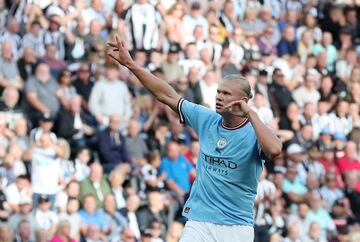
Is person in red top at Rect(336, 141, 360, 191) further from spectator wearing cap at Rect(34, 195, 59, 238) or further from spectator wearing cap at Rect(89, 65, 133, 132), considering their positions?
spectator wearing cap at Rect(34, 195, 59, 238)

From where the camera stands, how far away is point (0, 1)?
17703 millimetres

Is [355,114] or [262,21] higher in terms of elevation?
[262,21]

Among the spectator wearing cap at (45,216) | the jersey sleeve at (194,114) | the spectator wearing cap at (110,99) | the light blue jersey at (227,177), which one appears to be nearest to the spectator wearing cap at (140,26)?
the spectator wearing cap at (110,99)

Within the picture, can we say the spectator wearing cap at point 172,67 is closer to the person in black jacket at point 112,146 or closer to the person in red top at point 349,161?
the person in black jacket at point 112,146

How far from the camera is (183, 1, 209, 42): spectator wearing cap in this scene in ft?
64.6

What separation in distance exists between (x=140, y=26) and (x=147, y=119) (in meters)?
2.00

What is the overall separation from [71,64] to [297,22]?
21.5 ft

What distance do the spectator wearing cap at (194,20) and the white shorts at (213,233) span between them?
11.0 m

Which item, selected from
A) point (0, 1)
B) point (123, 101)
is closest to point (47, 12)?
point (0, 1)

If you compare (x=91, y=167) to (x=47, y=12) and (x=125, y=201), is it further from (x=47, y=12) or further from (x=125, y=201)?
(x=47, y=12)

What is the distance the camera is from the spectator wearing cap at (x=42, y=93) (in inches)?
636

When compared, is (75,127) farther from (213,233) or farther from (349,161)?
(213,233)

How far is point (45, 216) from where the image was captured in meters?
14.6

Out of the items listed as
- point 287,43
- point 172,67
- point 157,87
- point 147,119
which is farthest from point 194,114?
point 287,43
